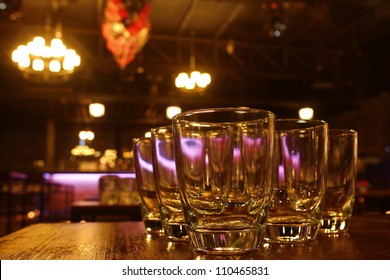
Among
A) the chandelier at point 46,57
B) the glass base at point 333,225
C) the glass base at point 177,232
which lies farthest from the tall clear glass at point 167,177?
the chandelier at point 46,57

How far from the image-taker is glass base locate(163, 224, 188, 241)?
0.64 meters

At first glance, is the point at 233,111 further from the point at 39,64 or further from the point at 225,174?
the point at 39,64

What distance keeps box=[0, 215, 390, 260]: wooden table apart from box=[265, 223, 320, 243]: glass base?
0.06 feet

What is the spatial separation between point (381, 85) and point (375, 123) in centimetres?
208

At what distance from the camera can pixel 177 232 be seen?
643 mm

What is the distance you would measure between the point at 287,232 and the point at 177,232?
150mm

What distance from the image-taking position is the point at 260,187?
509mm

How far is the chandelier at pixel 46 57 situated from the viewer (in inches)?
207

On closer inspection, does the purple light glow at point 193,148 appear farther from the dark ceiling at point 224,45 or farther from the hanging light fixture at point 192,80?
the hanging light fixture at point 192,80

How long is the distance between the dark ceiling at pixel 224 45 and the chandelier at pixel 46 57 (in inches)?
15.9

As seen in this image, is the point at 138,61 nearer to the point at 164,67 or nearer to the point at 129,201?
the point at 164,67

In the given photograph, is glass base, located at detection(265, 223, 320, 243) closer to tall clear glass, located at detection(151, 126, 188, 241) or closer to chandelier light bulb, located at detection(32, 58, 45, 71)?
tall clear glass, located at detection(151, 126, 188, 241)

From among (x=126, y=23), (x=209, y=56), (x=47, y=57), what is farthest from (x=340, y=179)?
(x=209, y=56)
